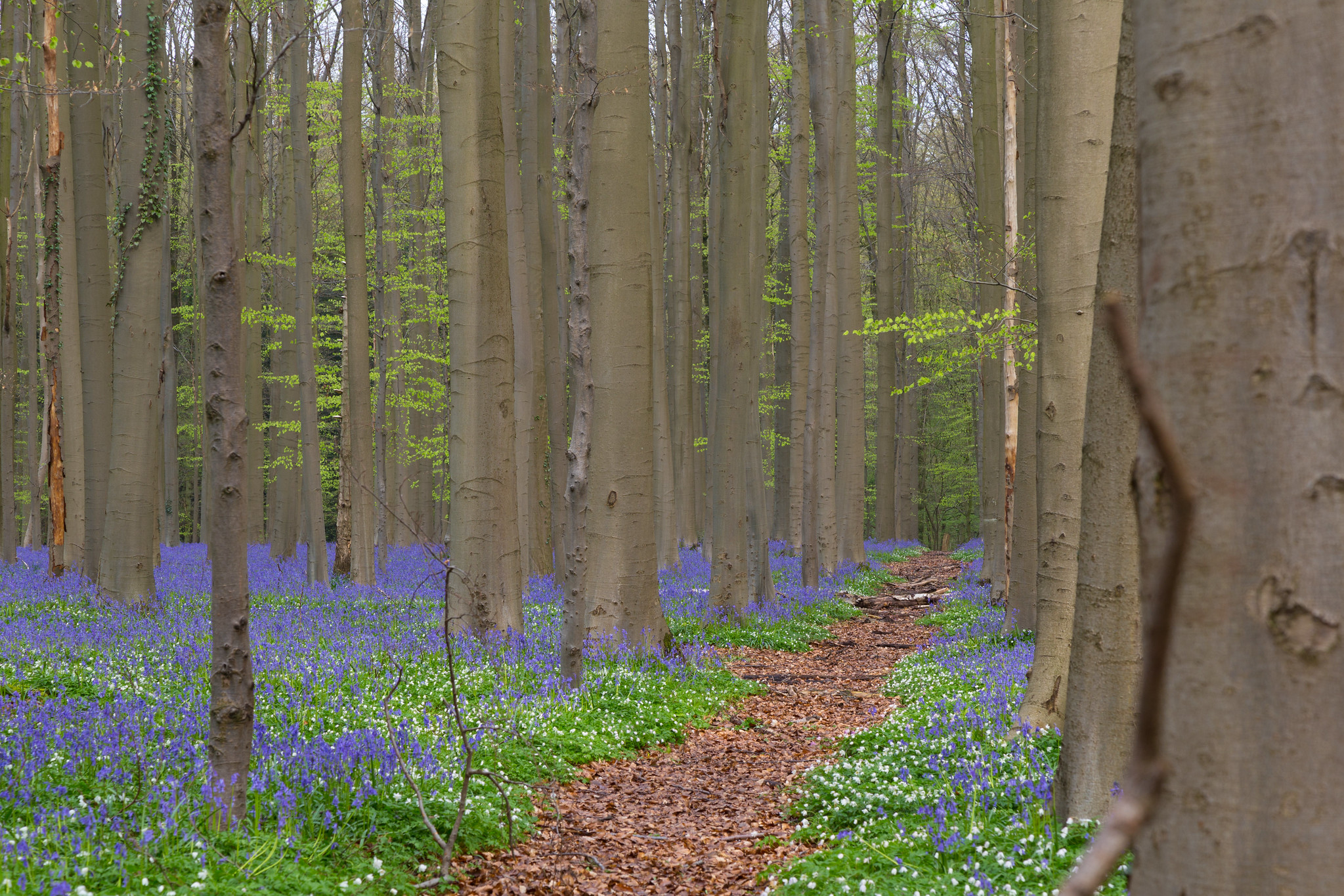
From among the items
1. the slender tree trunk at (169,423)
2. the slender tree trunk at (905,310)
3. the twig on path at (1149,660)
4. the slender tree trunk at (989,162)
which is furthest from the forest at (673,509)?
the slender tree trunk at (905,310)

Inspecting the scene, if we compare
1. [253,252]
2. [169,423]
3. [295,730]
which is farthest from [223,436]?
[169,423]

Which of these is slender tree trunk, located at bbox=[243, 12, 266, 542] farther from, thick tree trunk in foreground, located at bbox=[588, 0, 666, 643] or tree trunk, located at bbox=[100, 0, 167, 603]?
thick tree trunk in foreground, located at bbox=[588, 0, 666, 643]

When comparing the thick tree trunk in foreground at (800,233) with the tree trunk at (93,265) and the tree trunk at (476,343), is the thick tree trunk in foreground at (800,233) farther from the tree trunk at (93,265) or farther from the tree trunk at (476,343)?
the tree trunk at (93,265)

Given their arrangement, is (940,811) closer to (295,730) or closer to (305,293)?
(295,730)

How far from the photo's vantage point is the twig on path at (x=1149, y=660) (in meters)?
0.67

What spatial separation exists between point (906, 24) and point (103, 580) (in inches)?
933

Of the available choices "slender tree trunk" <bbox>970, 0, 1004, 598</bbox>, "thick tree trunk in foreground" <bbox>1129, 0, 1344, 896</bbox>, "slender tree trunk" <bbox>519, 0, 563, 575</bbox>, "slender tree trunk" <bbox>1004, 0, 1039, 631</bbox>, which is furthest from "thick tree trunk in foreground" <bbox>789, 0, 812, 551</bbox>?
"thick tree trunk in foreground" <bbox>1129, 0, 1344, 896</bbox>

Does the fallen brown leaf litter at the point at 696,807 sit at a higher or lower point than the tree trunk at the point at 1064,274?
lower

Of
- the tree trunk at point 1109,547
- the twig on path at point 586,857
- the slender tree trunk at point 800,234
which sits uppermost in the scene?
the slender tree trunk at point 800,234

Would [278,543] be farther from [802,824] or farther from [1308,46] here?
[1308,46]

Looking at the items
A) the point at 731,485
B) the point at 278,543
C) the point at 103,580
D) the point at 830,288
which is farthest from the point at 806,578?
the point at 278,543

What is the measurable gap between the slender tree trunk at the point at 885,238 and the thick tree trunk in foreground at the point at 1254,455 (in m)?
20.6

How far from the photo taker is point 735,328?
13.3 metres

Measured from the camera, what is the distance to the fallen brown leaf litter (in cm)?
500
